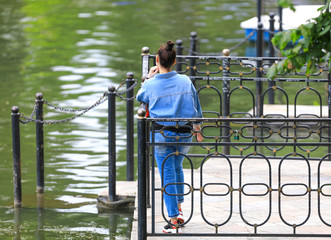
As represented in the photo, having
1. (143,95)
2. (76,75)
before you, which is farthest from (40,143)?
(76,75)

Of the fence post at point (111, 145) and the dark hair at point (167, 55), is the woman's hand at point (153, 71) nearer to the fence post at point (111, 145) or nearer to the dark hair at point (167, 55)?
the dark hair at point (167, 55)

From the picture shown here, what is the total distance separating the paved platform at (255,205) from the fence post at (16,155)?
69.5 inches

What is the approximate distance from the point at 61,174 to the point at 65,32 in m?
13.6

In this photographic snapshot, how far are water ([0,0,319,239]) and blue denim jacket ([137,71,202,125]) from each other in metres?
2.17

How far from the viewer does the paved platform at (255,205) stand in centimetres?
830

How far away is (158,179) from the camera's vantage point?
10.1 m

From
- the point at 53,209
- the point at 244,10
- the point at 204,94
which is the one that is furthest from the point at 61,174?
the point at 244,10

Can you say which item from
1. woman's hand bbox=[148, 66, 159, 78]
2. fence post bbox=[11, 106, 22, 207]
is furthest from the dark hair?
fence post bbox=[11, 106, 22, 207]

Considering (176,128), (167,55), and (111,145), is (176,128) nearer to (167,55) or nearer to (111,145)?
(167,55)

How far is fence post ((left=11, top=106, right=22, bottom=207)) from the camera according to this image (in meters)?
10.3

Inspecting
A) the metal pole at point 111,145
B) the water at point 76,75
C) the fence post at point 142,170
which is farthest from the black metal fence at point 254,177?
the water at point 76,75

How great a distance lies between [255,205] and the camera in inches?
358

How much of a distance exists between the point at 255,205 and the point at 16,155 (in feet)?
10.3

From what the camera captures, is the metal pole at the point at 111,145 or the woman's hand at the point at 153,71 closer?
the woman's hand at the point at 153,71
